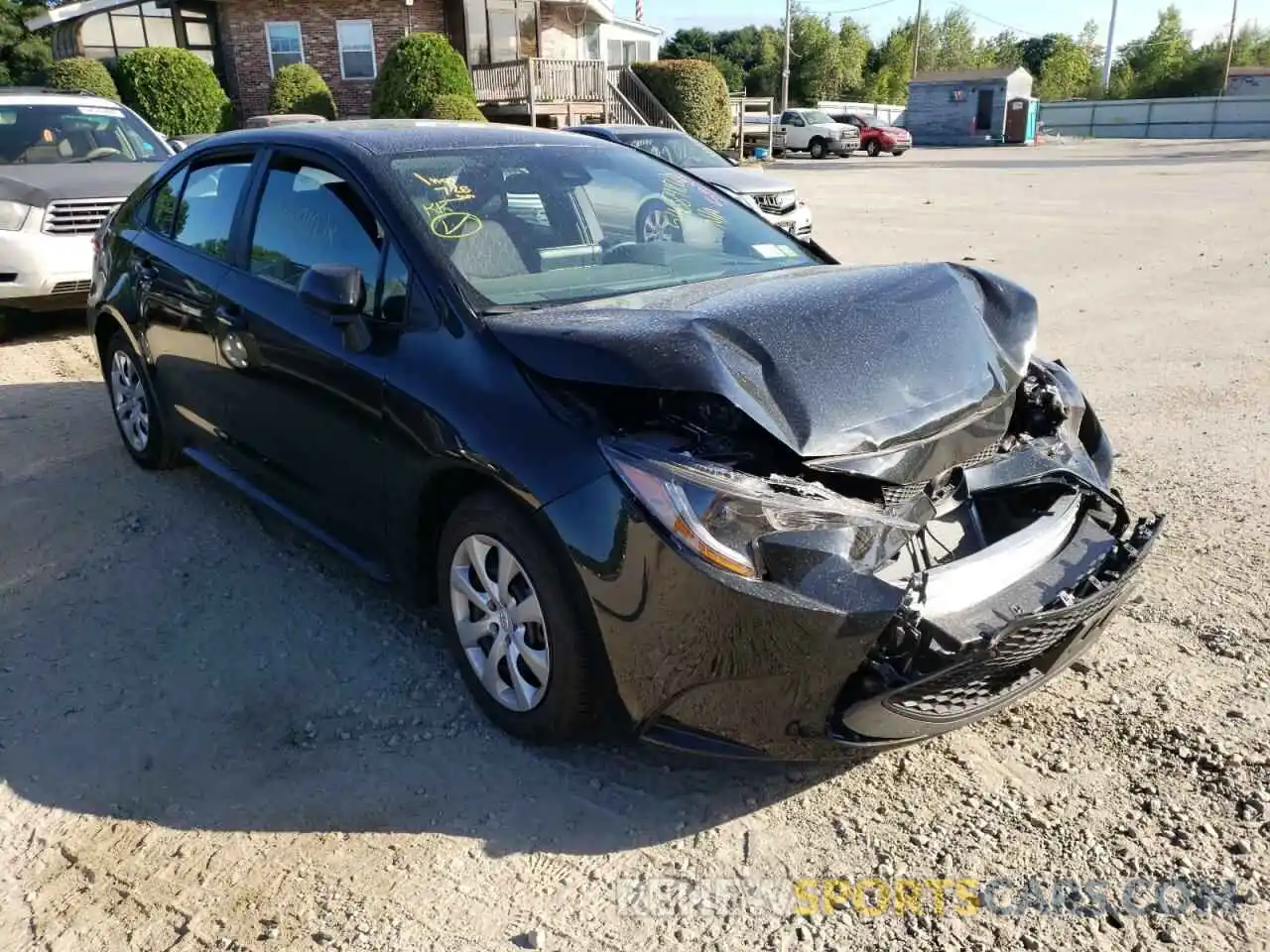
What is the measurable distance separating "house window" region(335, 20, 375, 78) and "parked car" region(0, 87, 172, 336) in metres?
20.6

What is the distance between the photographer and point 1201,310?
8938mm

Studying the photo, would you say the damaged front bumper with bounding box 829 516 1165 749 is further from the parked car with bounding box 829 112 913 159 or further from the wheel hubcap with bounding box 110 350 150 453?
the parked car with bounding box 829 112 913 159

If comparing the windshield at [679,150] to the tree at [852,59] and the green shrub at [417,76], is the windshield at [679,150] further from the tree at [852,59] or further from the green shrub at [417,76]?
the tree at [852,59]

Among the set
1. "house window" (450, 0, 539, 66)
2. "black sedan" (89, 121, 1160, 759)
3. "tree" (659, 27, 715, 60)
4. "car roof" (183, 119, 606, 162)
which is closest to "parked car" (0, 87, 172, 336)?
"car roof" (183, 119, 606, 162)

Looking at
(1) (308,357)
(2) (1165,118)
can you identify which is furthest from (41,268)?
(2) (1165,118)

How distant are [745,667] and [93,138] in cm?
944

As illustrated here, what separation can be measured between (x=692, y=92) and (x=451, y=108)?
9129 millimetres

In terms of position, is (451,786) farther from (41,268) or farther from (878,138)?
(878,138)

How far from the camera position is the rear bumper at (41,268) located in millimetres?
7734

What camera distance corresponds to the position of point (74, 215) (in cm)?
807

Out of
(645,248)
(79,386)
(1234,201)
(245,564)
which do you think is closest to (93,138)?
(79,386)

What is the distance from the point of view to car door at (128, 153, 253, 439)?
4.25m

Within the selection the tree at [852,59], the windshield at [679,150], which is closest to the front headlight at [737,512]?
the windshield at [679,150]

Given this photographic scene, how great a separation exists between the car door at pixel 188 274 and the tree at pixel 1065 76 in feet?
293
